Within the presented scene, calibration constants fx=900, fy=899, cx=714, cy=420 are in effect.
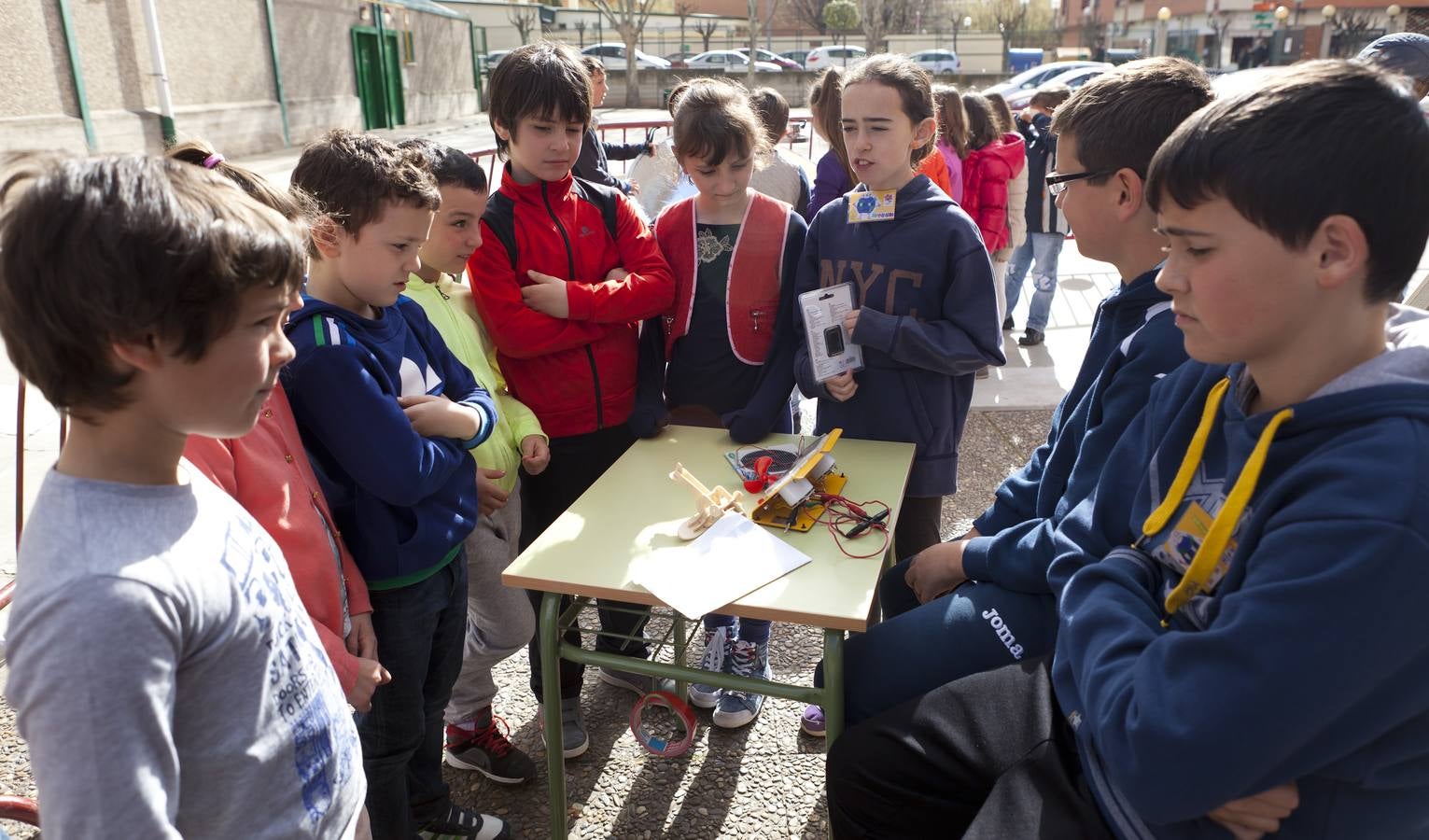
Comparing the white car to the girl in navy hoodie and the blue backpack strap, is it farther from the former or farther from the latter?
the blue backpack strap

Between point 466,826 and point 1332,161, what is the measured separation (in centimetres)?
224

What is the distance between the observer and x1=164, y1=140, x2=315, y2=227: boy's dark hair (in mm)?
1528

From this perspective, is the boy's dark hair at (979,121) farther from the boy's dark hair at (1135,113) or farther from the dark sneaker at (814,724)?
the dark sneaker at (814,724)

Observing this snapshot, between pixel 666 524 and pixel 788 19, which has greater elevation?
pixel 788 19

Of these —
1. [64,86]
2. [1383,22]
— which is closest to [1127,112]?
[64,86]

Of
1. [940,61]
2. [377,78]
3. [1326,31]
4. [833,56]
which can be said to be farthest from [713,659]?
[1326,31]

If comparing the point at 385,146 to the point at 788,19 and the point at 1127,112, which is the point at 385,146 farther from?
the point at 788,19

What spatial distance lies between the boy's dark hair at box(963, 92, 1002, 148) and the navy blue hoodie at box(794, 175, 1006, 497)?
3361mm

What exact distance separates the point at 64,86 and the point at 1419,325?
15195 millimetres

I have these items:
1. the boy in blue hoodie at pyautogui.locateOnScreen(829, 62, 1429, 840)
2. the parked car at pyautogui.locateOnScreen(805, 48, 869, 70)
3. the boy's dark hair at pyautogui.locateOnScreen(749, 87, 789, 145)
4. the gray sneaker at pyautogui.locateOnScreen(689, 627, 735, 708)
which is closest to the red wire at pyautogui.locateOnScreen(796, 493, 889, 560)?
the boy in blue hoodie at pyautogui.locateOnScreen(829, 62, 1429, 840)

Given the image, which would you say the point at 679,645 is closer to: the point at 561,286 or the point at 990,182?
the point at 561,286

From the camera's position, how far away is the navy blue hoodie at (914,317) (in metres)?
2.44

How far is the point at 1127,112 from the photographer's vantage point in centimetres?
179

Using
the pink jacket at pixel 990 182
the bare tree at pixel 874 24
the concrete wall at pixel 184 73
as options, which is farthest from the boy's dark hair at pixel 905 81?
the bare tree at pixel 874 24
